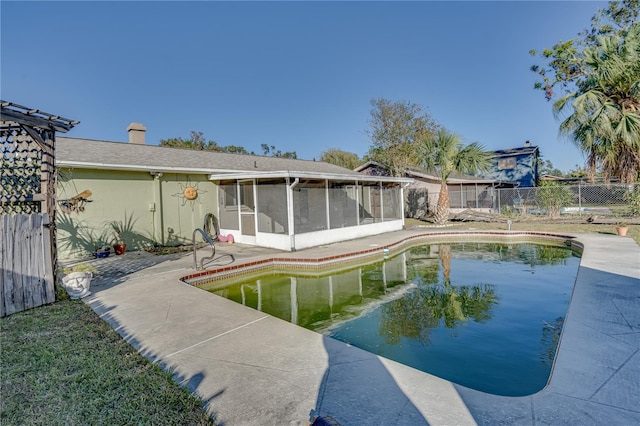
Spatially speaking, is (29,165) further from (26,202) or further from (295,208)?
(295,208)

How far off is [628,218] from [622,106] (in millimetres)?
4564

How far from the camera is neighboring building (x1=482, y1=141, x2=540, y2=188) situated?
1006 inches

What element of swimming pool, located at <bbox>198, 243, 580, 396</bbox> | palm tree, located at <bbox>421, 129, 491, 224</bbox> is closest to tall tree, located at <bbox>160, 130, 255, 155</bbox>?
palm tree, located at <bbox>421, 129, 491, 224</bbox>

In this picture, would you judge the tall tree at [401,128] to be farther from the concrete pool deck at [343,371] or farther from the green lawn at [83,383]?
the green lawn at [83,383]

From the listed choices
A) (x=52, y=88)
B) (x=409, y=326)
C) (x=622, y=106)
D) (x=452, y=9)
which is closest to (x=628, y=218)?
(x=622, y=106)

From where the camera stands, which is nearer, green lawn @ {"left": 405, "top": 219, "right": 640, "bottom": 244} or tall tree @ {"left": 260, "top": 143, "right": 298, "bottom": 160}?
green lawn @ {"left": 405, "top": 219, "right": 640, "bottom": 244}

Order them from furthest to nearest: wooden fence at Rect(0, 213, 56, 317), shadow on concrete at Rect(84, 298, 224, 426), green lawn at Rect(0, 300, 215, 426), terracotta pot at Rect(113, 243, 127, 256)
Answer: terracotta pot at Rect(113, 243, 127, 256) → wooden fence at Rect(0, 213, 56, 317) → shadow on concrete at Rect(84, 298, 224, 426) → green lawn at Rect(0, 300, 215, 426)

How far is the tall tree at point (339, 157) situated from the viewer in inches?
1558

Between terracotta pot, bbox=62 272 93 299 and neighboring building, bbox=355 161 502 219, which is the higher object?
neighboring building, bbox=355 161 502 219

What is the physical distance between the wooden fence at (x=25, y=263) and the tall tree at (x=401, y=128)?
1861 centimetres

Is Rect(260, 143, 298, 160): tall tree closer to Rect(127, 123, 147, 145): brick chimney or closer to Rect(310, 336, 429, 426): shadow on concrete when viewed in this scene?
Rect(127, 123, 147, 145): brick chimney

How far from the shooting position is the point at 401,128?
20.7 meters

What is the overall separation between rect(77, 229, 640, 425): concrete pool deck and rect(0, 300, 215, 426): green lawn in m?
0.16

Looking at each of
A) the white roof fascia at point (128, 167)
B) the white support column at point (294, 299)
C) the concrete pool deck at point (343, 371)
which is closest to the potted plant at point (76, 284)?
the concrete pool deck at point (343, 371)
